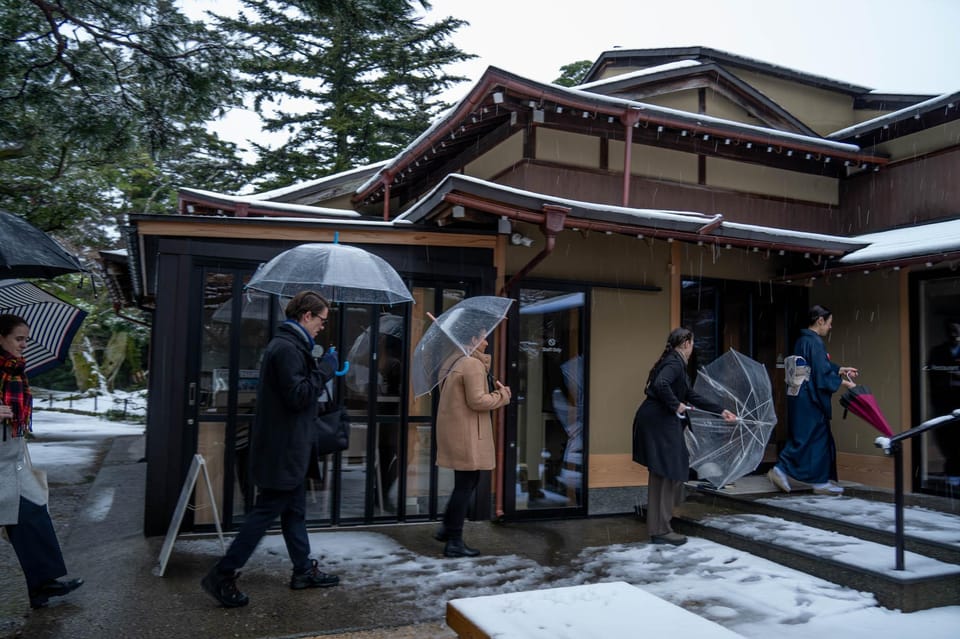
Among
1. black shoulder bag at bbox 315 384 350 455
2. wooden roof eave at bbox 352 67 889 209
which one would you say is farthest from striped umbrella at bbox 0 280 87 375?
wooden roof eave at bbox 352 67 889 209

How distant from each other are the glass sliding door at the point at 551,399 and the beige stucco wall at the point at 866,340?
11.3 feet

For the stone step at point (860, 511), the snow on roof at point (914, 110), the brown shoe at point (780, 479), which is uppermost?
the snow on roof at point (914, 110)

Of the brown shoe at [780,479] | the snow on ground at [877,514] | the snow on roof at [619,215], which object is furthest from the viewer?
the brown shoe at [780,479]

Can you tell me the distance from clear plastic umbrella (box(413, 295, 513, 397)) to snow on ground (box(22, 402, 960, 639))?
1.35 metres

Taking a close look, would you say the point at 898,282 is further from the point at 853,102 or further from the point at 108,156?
the point at 108,156

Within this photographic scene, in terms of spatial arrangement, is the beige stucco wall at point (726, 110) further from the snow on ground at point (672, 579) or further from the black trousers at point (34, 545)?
the black trousers at point (34, 545)

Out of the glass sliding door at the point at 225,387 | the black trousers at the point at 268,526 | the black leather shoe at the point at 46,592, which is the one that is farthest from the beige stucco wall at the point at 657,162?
the black leather shoe at the point at 46,592

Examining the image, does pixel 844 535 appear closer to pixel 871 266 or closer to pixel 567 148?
pixel 871 266

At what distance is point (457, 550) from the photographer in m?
5.48

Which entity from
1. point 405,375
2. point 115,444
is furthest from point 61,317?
point 115,444

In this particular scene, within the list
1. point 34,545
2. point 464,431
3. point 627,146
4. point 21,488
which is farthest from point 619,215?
point 34,545

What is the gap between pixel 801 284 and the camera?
27.3ft

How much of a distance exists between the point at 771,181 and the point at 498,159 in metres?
3.49

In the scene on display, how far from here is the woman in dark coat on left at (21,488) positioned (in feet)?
13.4
